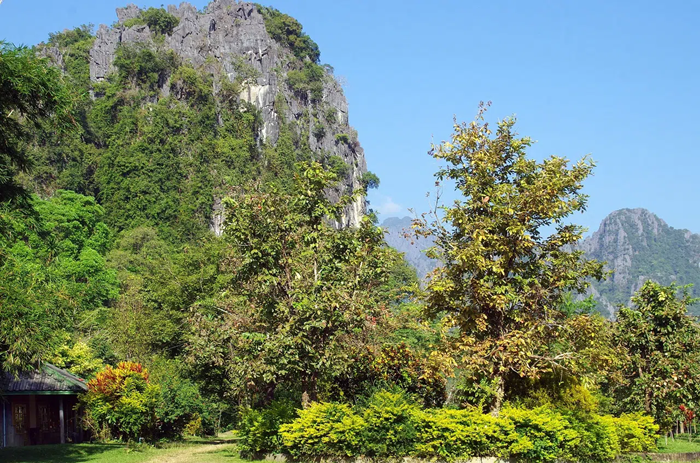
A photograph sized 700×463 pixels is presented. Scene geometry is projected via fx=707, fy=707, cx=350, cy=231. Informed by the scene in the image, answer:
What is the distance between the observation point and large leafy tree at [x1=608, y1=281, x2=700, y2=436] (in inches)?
750

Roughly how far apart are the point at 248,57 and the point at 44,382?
286ft

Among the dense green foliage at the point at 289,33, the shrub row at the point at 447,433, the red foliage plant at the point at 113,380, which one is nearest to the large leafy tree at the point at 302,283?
the shrub row at the point at 447,433

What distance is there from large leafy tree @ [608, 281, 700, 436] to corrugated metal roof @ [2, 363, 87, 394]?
751 inches

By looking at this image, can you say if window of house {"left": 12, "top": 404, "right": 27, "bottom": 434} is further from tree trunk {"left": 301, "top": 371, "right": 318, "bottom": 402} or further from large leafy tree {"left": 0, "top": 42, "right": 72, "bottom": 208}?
tree trunk {"left": 301, "top": 371, "right": 318, "bottom": 402}

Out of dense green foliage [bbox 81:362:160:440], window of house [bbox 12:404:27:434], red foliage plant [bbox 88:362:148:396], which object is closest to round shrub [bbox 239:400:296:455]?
dense green foliage [bbox 81:362:160:440]

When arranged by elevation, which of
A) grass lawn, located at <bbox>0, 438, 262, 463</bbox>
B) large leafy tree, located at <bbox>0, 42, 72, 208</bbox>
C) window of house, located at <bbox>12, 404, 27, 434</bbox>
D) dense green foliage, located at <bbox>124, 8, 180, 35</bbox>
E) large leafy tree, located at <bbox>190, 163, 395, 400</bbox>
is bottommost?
grass lawn, located at <bbox>0, 438, 262, 463</bbox>

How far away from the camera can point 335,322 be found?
1630cm

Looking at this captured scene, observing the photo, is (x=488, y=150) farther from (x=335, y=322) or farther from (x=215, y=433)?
(x=215, y=433)

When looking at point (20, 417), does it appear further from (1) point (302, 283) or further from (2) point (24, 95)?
(1) point (302, 283)

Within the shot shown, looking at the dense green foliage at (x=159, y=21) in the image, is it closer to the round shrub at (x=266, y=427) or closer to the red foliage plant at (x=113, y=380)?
the red foliage plant at (x=113, y=380)

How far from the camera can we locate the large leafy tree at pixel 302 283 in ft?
52.5

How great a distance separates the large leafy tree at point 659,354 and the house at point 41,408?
752 inches

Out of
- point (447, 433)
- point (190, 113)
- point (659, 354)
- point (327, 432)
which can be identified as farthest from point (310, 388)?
point (190, 113)

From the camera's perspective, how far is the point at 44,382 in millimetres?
25984
